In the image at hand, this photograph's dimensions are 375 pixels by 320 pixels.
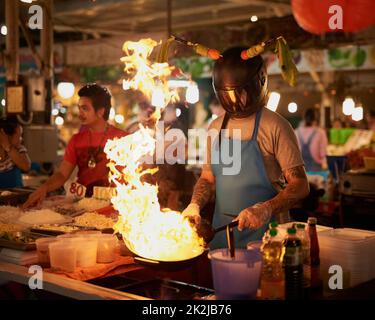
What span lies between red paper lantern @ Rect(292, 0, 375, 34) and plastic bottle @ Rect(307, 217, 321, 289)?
320 centimetres

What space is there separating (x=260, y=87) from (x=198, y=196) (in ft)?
2.72

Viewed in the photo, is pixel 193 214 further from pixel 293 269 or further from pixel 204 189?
pixel 293 269

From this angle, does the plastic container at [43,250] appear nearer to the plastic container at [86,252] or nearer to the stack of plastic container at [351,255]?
the plastic container at [86,252]

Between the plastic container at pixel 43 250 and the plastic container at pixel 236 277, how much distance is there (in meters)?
1.18

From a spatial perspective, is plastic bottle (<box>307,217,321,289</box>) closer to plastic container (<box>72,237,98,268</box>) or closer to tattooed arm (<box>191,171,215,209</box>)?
tattooed arm (<box>191,171,215,209</box>)

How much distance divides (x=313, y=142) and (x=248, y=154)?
23.4 ft

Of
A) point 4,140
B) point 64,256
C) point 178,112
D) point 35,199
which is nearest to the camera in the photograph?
point 64,256

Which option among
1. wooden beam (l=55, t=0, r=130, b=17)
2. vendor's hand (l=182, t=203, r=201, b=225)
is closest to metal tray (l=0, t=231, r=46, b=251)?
vendor's hand (l=182, t=203, r=201, b=225)

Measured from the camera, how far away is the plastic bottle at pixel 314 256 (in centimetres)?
251

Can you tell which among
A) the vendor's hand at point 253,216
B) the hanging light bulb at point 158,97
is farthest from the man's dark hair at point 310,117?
the vendor's hand at point 253,216

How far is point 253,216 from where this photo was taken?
275 centimetres

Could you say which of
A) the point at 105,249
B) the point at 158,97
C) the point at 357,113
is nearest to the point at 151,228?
the point at 105,249
